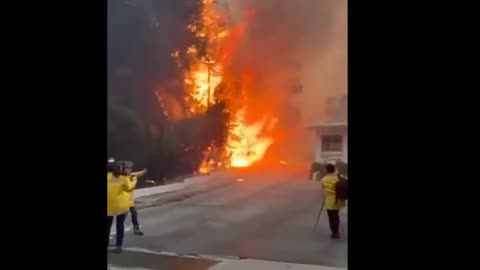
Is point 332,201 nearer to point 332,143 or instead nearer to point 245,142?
point 332,143

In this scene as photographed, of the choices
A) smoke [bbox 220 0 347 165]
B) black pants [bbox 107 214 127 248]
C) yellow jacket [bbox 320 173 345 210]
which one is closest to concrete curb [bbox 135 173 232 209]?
black pants [bbox 107 214 127 248]

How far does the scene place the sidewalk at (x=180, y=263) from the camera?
2312mm

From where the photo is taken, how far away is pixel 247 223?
8.02 ft

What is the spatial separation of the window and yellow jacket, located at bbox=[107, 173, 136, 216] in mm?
1044

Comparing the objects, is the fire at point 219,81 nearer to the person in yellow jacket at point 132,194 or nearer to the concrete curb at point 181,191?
the concrete curb at point 181,191

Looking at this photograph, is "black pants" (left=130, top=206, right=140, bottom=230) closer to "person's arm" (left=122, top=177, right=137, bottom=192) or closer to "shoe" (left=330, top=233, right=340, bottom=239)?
"person's arm" (left=122, top=177, right=137, bottom=192)

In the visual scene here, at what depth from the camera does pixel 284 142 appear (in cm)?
249

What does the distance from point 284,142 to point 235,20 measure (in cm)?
71

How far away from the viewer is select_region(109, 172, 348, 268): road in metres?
2.36

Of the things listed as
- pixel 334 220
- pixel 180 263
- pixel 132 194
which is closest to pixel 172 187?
pixel 132 194

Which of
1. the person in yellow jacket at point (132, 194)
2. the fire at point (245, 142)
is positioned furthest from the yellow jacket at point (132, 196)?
the fire at point (245, 142)
